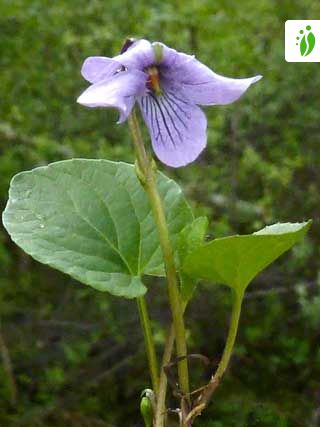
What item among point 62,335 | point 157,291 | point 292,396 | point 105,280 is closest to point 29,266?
point 62,335

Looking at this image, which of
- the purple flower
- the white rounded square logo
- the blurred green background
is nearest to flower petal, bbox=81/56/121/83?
the purple flower

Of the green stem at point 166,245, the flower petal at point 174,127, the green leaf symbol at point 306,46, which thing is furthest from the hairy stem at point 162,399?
the green leaf symbol at point 306,46

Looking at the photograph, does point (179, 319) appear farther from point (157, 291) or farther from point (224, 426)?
point (157, 291)

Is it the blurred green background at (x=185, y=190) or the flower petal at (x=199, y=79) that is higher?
the flower petal at (x=199, y=79)

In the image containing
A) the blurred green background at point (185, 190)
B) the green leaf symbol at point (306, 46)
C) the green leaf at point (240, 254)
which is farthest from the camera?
the blurred green background at point (185, 190)

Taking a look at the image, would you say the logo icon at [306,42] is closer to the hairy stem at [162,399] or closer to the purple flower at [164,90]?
the purple flower at [164,90]

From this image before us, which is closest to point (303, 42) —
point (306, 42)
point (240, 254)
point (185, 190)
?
point (306, 42)

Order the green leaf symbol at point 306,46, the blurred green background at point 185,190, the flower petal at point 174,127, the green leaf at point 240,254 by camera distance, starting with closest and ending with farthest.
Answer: the green leaf at point 240,254
the flower petal at point 174,127
the green leaf symbol at point 306,46
the blurred green background at point 185,190

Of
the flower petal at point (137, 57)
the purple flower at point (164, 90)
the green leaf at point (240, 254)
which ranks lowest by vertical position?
the green leaf at point (240, 254)
